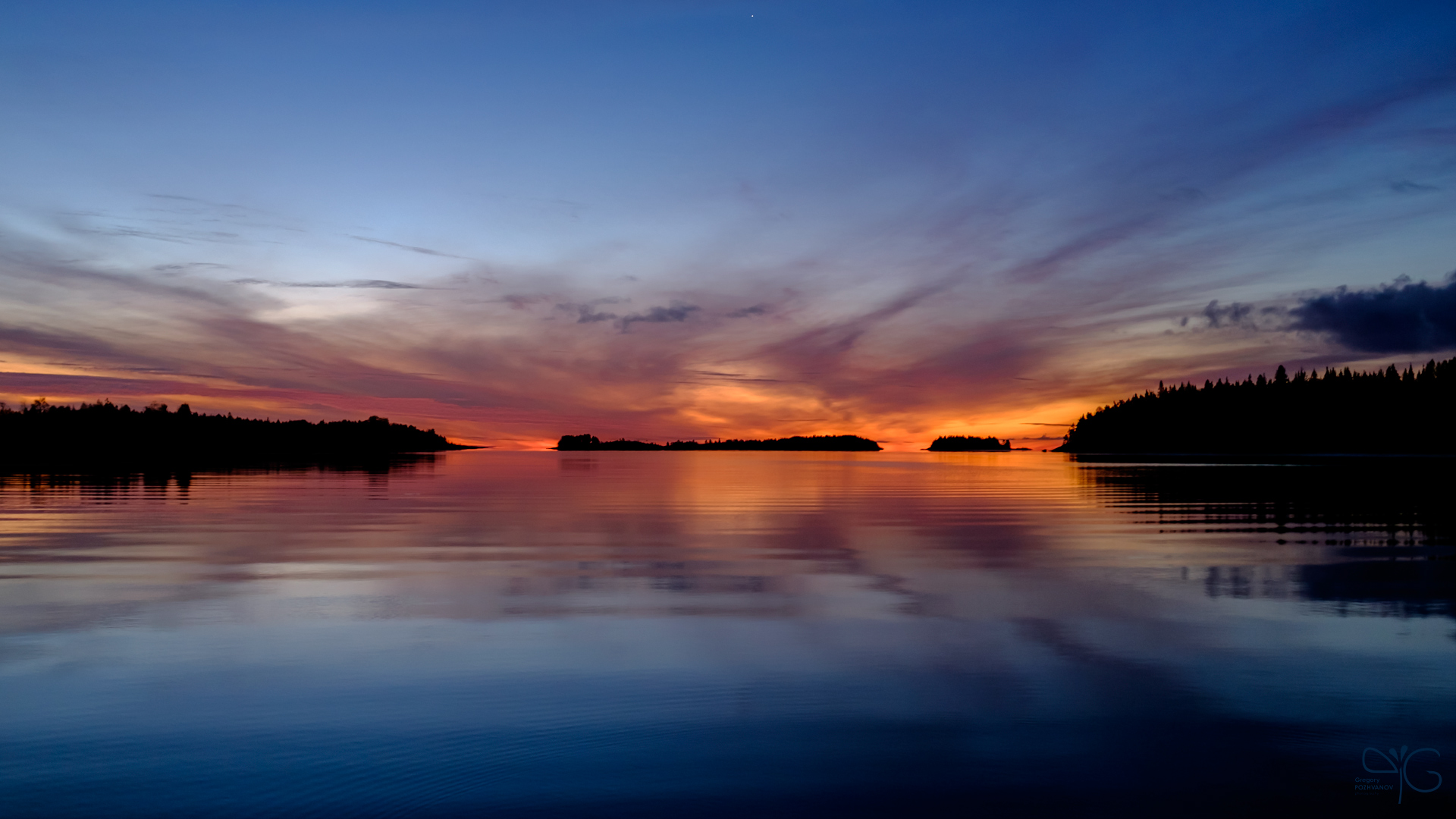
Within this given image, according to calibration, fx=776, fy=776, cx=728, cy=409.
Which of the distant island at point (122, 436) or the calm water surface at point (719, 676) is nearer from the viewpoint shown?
the calm water surface at point (719, 676)

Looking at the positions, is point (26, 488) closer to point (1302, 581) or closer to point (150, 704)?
point (150, 704)

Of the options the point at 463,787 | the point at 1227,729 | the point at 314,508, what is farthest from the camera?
the point at 314,508

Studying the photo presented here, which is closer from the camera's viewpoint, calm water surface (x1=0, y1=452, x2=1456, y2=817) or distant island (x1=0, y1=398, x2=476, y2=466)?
calm water surface (x1=0, y1=452, x2=1456, y2=817)

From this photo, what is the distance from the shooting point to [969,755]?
733 cm

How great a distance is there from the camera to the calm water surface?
6688 mm

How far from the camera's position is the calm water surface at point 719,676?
21.9ft

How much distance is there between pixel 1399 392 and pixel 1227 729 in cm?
24042

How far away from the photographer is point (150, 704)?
8.75 metres

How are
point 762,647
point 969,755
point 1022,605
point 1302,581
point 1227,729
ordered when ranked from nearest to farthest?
point 969,755
point 1227,729
point 762,647
point 1022,605
point 1302,581

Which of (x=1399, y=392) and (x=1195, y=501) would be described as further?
(x=1399, y=392)

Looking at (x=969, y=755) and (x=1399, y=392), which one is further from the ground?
(x=1399, y=392)

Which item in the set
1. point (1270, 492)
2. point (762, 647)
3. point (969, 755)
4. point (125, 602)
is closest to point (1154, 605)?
point (762, 647)

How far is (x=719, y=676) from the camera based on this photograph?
984 cm

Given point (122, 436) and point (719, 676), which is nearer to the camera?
point (719, 676)
